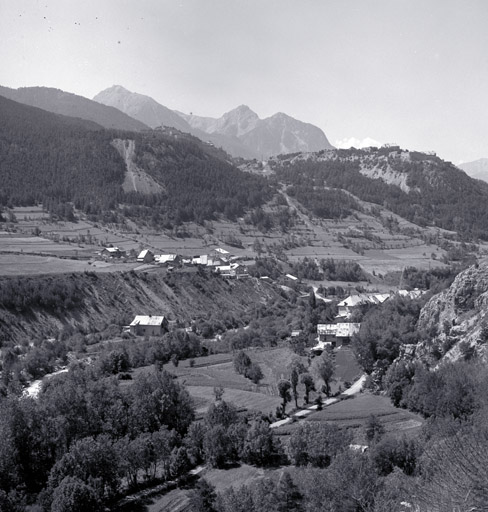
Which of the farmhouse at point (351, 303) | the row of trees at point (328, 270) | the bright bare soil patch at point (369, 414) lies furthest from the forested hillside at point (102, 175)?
the bright bare soil patch at point (369, 414)

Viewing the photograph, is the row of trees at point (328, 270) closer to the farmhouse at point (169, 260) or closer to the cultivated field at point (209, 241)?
the cultivated field at point (209, 241)

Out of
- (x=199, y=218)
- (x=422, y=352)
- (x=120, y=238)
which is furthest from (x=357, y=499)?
(x=199, y=218)

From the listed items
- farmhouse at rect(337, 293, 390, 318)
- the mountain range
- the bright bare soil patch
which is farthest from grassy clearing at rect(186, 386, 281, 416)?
the mountain range

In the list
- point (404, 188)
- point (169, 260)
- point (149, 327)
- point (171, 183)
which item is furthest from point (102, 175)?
point (404, 188)

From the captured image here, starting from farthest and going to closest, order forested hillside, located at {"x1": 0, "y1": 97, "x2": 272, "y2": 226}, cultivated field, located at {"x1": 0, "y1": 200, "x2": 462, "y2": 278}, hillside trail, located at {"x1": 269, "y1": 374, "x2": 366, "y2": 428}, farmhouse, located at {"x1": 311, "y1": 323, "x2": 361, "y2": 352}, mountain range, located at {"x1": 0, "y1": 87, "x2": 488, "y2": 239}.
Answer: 1. mountain range, located at {"x1": 0, "y1": 87, "x2": 488, "y2": 239}
2. forested hillside, located at {"x1": 0, "y1": 97, "x2": 272, "y2": 226}
3. cultivated field, located at {"x1": 0, "y1": 200, "x2": 462, "y2": 278}
4. farmhouse, located at {"x1": 311, "y1": 323, "x2": 361, "y2": 352}
5. hillside trail, located at {"x1": 269, "y1": 374, "x2": 366, "y2": 428}

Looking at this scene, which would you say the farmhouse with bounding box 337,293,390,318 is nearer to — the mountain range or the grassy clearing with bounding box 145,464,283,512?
the grassy clearing with bounding box 145,464,283,512

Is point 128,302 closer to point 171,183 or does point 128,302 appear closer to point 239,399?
point 239,399
